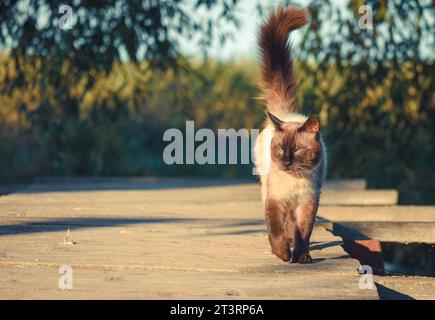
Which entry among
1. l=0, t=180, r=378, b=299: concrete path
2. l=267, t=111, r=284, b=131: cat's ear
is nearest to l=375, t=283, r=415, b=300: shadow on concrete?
l=0, t=180, r=378, b=299: concrete path

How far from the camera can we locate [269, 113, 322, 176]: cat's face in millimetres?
4133

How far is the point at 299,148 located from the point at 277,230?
0.50 m

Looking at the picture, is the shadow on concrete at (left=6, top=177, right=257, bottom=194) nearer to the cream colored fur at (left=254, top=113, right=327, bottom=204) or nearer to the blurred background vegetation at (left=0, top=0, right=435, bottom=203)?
the blurred background vegetation at (left=0, top=0, right=435, bottom=203)

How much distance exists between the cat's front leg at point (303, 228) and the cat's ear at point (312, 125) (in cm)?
40

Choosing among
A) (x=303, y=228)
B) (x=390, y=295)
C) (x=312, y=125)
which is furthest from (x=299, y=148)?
(x=390, y=295)

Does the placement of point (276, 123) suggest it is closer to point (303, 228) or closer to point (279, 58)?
point (303, 228)

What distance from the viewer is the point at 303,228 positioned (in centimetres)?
401

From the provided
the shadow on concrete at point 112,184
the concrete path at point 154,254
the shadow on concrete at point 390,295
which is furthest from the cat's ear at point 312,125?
the shadow on concrete at point 112,184

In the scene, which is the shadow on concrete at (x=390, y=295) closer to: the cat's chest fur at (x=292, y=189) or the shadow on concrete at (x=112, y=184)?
the cat's chest fur at (x=292, y=189)

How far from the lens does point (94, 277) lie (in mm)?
3250

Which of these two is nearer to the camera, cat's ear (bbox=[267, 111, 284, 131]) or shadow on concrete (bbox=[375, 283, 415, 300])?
shadow on concrete (bbox=[375, 283, 415, 300])

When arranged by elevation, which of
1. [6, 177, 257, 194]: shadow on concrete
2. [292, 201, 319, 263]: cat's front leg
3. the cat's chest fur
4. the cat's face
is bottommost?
[6, 177, 257, 194]: shadow on concrete

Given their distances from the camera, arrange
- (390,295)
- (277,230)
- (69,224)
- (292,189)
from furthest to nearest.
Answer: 1. (69,224)
2. (292,189)
3. (277,230)
4. (390,295)
